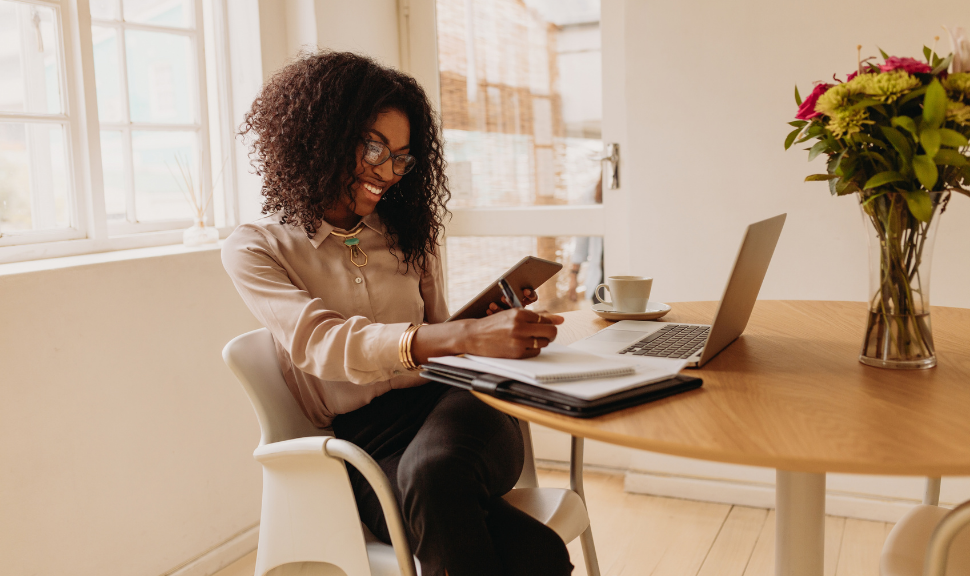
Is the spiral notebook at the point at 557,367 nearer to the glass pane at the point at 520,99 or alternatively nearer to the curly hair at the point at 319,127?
the curly hair at the point at 319,127

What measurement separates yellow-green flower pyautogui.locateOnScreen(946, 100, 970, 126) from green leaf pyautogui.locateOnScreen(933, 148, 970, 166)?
0.04m

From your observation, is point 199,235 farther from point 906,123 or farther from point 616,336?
point 906,123

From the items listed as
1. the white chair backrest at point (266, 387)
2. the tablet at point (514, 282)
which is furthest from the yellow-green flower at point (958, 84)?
the white chair backrest at point (266, 387)

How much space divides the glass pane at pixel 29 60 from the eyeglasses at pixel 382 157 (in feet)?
3.46

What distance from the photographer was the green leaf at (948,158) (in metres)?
0.94

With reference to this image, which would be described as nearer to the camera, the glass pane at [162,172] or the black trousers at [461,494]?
the black trousers at [461,494]

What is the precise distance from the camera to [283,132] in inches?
58.5

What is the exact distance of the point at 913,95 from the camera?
94 centimetres

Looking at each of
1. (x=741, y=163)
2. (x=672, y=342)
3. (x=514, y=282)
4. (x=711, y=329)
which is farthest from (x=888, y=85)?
(x=741, y=163)

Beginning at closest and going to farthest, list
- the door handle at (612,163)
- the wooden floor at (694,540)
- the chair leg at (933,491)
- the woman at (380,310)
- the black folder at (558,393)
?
the black folder at (558,393), the woman at (380,310), the chair leg at (933,491), the wooden floor at (694,540), the door handle at (612,163)

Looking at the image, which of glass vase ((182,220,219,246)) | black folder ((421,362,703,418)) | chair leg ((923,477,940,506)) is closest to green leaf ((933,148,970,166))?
black folder ((421,362,703,418))

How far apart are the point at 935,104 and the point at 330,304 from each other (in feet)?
3.36

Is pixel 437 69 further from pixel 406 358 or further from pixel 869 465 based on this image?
pixel 869 465

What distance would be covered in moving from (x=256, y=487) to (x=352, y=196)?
1.21 meters
